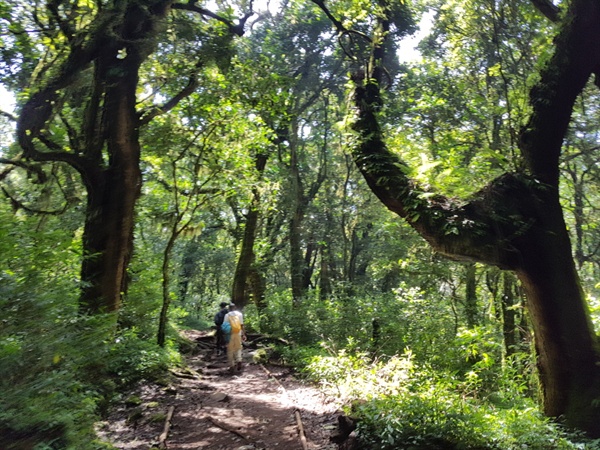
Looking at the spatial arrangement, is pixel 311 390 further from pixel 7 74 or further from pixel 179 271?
pixel 179 271

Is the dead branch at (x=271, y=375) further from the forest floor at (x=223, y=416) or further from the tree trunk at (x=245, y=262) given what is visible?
the tree trunk at (x=245, y=262)

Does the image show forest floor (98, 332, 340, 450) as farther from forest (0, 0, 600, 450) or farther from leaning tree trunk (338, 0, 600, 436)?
leaning tree trunk (338, 0, 600, 436)

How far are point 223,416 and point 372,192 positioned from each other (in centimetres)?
627

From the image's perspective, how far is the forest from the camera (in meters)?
5.25

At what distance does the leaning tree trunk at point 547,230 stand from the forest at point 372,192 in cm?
3

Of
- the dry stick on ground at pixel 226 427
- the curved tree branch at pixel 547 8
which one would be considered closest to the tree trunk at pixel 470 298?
the curved tree branch at pixel 547 8

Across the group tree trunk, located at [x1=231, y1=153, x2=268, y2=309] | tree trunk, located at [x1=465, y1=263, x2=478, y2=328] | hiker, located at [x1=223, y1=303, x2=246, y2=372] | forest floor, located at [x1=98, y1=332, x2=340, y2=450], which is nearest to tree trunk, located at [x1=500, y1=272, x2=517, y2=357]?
tree trunk, located at [x1=465, y1=263, x2=478, y2=328]

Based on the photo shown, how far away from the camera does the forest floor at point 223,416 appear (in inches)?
255

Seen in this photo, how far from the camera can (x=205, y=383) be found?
33.8 ft

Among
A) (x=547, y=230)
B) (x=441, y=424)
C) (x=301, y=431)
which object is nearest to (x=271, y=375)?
(x=301, y=431)

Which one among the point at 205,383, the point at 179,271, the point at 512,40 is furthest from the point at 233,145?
the point at 179,271

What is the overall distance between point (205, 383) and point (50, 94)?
7363mm

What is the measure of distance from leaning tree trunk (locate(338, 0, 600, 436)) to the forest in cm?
3

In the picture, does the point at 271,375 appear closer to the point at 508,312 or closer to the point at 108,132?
the point at 108,132
